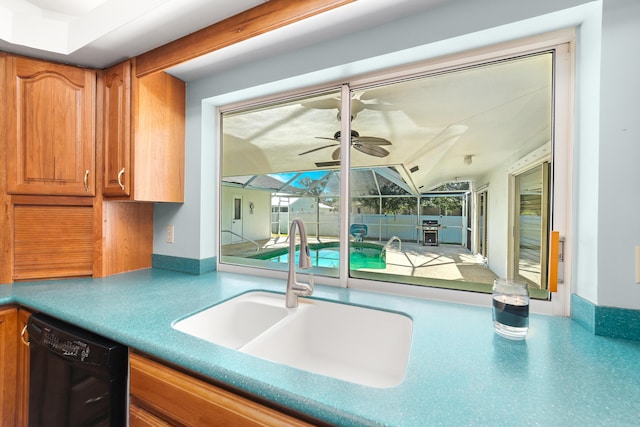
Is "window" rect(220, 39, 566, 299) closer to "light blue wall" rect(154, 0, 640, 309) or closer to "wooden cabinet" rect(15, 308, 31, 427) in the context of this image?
"light blue wall" rect(154, 0, 640, 309)

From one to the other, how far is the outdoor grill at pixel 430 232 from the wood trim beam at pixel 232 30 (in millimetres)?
1039

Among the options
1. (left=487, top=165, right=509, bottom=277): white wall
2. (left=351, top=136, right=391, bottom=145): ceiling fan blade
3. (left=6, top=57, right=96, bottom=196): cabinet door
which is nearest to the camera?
(left=487, top=165, right=509, bottom=277): white wall

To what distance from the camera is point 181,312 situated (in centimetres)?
108

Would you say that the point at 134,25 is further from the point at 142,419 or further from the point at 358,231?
the point at 142,419

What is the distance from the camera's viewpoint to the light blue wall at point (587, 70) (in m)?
0.85

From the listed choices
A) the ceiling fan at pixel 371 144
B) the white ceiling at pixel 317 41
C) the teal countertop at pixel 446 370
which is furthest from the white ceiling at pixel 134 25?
the teal countertop at pixel 446 370

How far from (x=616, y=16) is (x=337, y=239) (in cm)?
135

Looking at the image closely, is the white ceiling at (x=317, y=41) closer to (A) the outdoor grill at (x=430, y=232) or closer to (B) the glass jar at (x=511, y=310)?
(A) the outdoor grill at (x=430, y=232)

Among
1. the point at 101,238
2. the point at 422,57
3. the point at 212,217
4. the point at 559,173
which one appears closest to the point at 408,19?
the point at 422,57

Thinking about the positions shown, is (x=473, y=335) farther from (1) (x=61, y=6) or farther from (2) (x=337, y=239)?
(1) (x=61, y=6)

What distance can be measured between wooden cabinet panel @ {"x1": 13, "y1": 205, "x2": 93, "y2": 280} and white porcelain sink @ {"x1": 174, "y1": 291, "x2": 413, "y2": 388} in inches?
40.6

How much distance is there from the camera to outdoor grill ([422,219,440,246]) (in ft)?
4.60

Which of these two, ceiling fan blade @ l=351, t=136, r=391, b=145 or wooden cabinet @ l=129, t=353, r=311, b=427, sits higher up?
Result: ceiling fan blade @ l=351, t=136, r=391, b=145

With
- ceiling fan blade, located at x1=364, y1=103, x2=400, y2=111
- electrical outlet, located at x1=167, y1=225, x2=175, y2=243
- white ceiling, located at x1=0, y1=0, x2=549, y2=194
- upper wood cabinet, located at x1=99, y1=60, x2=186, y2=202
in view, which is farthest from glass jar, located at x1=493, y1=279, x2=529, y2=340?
electrical outlet, located at x1=167, y1=225, x2=175, y2=243
